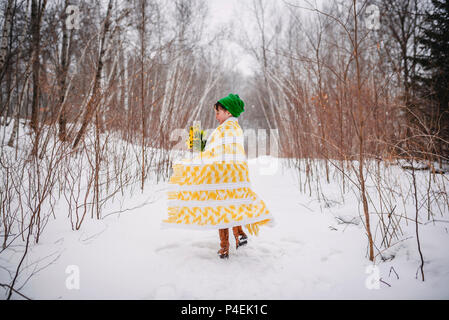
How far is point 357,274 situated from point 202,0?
10.8 metres

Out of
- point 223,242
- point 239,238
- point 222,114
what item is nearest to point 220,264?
point 223,242

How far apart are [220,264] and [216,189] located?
53 cm

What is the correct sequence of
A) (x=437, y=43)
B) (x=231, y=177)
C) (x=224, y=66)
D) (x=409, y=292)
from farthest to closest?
(x=224, y=66) → (x=437, y=43) → (x=231, y=177) → (x=409, y=292)

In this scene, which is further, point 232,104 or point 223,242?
point 232,104

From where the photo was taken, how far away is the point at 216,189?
1438 mm

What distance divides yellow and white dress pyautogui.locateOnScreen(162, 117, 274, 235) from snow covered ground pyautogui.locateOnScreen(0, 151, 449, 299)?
29 cm

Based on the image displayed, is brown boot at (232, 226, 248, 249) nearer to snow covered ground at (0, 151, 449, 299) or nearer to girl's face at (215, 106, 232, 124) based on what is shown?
snow covered ground at (0, 151, 449, 299)

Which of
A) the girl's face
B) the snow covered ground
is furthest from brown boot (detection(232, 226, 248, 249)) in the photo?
the girl's face

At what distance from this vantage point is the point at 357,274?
4.13 ft

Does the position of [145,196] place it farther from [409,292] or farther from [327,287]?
[409,292]

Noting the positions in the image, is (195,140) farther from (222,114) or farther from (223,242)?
(223,242)

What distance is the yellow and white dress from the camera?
1400mm

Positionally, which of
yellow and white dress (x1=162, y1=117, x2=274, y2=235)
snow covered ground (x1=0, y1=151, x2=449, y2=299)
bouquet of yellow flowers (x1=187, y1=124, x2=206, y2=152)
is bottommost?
snow covered ground (x1=0, y1=151, x2=449, y2=299)

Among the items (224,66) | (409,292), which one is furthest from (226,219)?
(224,66)
